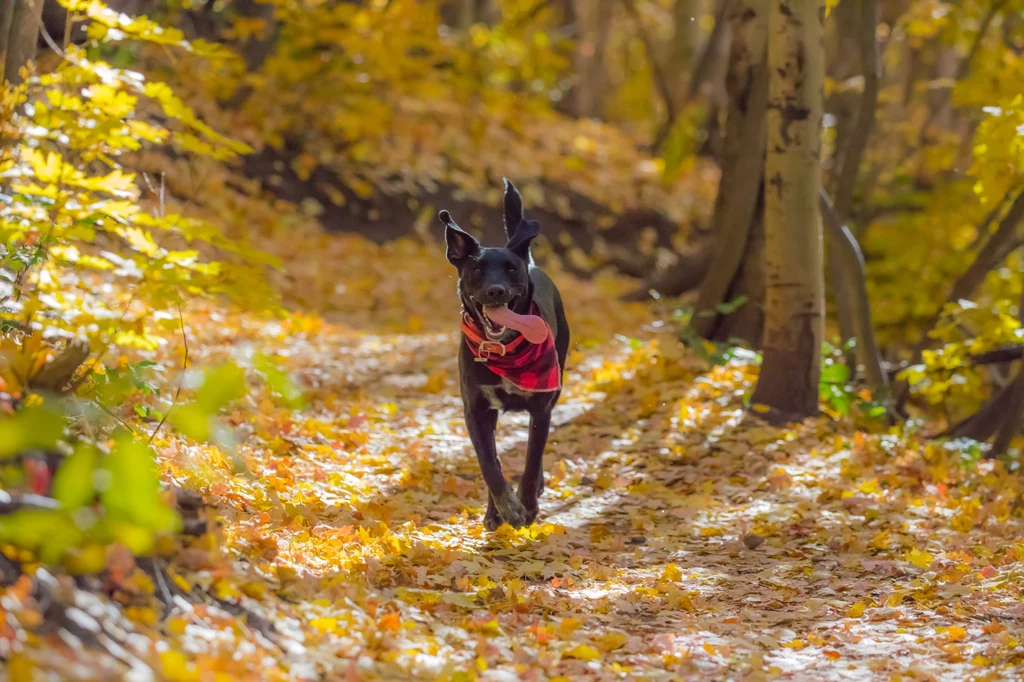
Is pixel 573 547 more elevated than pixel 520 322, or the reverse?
pixel 520 322

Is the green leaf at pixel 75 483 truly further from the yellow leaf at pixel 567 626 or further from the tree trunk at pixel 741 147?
the tree trunk at pixel 741 147

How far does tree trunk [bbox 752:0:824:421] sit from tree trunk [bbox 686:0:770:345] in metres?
1.27

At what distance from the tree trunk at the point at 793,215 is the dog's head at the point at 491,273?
2597mm

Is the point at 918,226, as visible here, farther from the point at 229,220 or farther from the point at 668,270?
the point at 229,220

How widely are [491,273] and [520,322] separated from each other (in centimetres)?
29

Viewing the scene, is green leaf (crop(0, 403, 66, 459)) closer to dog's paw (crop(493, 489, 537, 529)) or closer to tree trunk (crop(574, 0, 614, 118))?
dog's paw (crop(493, 489, 537, 529))

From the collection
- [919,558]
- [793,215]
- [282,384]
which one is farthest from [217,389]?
[793,215]

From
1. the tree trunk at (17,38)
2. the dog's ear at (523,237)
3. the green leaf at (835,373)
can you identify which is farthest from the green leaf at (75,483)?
the green leaf at (835,373)

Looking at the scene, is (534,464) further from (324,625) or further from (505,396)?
A: (324,625)

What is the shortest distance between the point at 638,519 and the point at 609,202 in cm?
1027

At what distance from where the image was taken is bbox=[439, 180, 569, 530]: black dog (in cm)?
473

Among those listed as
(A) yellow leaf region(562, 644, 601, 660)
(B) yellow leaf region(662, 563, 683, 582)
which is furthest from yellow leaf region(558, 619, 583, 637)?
(B) yellow leaf region(662, 563, 683, 582)

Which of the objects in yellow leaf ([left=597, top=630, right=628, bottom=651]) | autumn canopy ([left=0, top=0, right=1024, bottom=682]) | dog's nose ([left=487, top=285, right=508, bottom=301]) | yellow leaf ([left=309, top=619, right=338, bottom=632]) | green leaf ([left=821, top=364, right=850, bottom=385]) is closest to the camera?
autumn canopy ([left=0, top=0, right=1024, bottom=682])

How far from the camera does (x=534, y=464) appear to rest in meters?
5.06
